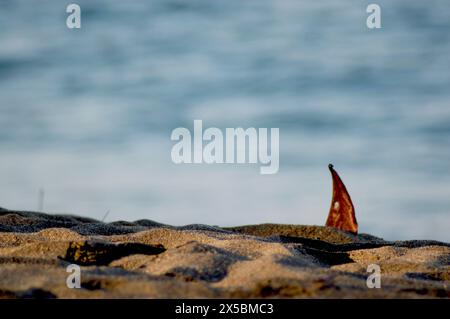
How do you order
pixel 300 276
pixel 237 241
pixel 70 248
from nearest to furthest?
pixel 300 276, pixel 70 248, pixel 237 241

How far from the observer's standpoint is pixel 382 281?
3252 millimetres

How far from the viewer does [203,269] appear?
3270 millimetres

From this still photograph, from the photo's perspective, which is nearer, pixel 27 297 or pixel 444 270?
pixel 27 297

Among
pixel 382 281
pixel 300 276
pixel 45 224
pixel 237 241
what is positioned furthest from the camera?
pixel 45 224

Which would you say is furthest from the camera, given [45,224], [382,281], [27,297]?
[45,224]

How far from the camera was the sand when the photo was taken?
2.86 metres

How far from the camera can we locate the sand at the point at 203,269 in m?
2.86

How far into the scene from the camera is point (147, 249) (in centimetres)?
390
